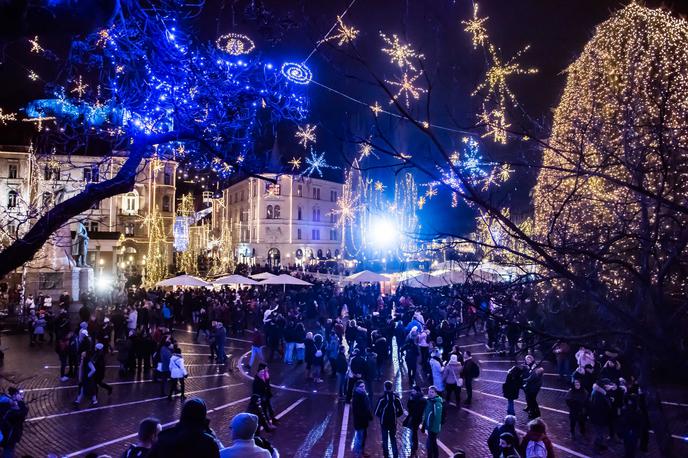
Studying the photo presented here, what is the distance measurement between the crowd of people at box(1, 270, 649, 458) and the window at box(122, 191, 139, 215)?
28.9 meters

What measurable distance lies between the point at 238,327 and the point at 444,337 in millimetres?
11068

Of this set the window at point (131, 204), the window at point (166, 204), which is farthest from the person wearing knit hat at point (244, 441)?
the window at point (166, 204)

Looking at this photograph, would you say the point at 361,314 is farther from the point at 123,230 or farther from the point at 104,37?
the point at 123,230

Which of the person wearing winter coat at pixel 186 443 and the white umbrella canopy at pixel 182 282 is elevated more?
the white umbrella canopy at pixel 182 282

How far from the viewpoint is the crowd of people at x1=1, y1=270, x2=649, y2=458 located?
18.2 ft

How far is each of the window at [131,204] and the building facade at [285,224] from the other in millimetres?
12796

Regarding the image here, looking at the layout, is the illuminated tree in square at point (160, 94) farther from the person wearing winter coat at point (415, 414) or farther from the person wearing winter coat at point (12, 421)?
the person wearing winter coat at point (415, 414)

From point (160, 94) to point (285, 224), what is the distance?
195 ft

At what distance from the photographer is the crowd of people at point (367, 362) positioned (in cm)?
556

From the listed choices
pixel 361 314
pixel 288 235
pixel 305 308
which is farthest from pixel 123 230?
pixel 361 314

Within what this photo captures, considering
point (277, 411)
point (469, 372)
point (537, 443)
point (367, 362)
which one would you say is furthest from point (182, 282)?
point (537, 443)

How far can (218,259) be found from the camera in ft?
153

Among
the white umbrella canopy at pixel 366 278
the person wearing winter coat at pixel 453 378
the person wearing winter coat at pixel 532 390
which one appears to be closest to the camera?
the person wearing winter coat at pixel 532 390

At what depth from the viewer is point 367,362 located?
40.4 ft
